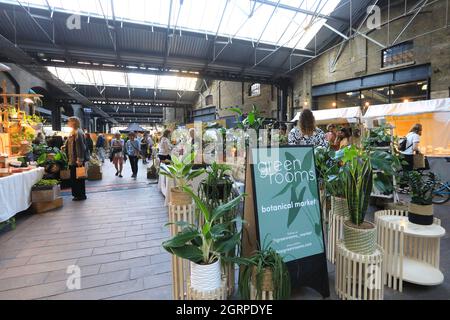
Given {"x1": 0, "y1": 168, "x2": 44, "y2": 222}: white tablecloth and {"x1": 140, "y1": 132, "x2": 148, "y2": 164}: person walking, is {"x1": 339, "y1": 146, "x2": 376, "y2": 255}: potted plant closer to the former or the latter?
{"x1": 0, "y1": 168, "x2": 44, "y2": 222}: white tablecloth

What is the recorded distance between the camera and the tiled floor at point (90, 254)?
5.97ft

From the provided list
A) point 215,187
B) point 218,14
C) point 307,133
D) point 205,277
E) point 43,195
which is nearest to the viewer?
point 205,277


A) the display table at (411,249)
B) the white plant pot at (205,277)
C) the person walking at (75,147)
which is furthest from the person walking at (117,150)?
the display table at (411,249)

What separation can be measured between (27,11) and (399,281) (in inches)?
374

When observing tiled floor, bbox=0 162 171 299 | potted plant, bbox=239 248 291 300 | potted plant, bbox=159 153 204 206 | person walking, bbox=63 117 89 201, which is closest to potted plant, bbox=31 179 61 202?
tiled floor, bbox=0 162 171 299

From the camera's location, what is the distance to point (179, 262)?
63.0 inches

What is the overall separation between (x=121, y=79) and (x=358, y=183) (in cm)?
1650

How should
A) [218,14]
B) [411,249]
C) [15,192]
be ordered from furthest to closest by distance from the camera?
1. [218,14]
2. [15,192]
3. [411,249]

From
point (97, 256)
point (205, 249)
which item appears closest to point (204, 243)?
point (205, 249)

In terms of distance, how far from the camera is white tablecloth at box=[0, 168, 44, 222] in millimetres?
2951

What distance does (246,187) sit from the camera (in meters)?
1.58

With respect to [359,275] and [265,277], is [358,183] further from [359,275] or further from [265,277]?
[265,277]
